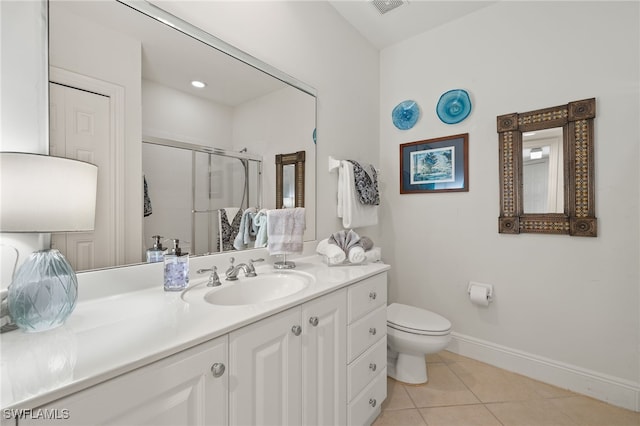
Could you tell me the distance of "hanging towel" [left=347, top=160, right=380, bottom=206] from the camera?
6.59 feet

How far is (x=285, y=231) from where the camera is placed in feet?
4.75

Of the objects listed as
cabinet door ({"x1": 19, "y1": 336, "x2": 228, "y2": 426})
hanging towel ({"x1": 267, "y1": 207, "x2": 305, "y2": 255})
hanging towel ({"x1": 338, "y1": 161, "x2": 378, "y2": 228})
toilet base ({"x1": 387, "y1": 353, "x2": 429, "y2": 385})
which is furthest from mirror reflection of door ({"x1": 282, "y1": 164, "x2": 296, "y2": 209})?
toilet base ({"x1": 387, "y1": 353, "x2": 429, "y2": 385})

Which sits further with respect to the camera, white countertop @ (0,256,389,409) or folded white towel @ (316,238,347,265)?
folded white towel @ (316,238,347,265)

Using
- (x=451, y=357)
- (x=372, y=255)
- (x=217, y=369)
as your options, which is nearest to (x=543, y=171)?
(x=372, y=255)

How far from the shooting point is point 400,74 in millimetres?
2410

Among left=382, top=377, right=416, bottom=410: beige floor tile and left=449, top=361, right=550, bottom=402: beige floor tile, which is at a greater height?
left=382, top=377, right=416, bottom=410: beige floor tile

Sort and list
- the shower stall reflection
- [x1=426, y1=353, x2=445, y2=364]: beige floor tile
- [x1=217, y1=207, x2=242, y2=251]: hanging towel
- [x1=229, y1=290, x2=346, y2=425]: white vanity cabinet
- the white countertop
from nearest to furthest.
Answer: the white countertop
[x1=229, y1=290, x2=346, y2=425]: white vanity cabinet
the shower stall reflection
[x1=217, y1=207, x2=242, y2=251]: hanging towel
[x1=426, y1=353, x2=445, y2=364]: beige floor tile

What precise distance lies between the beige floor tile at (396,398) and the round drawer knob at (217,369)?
1275mm

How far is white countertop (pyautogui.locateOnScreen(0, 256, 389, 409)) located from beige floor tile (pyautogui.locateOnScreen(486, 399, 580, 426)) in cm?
136

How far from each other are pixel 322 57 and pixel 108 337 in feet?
6.35

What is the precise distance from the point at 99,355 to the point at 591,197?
2.38m

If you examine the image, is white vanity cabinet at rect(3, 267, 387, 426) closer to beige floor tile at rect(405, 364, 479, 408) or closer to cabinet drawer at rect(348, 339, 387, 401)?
cabinet drawer at rect(348, 339, 387, 401)

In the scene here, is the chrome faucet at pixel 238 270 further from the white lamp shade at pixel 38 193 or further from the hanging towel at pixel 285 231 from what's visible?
the white lamp shade at pixel 38 193

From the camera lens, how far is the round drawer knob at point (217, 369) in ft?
2.30
